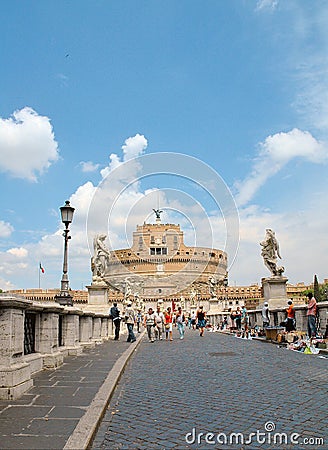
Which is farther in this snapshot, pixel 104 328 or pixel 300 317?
pixel 104 328

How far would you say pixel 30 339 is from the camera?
29.1 ft

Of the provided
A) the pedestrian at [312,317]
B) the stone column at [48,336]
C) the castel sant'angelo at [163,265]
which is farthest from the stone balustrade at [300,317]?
the castel sant'angelo at [163,265]

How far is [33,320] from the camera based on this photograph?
355 inches

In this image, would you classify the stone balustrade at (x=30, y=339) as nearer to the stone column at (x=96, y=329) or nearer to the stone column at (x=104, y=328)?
the stone column at (x=96, y=329)

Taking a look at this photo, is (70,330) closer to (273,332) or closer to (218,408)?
(218,408)

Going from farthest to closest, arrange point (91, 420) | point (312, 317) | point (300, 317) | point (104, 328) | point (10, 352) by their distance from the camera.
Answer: point (104, 328) < point (300, 317) < point (312, 317) < point (10, 352) < point (91, 420)

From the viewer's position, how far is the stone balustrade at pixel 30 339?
6.45 metres

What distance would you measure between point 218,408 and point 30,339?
13.2 ft

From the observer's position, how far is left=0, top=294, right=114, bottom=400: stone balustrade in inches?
254

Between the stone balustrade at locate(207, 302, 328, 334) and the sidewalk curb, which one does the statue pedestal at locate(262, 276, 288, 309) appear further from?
the sidewalk curb

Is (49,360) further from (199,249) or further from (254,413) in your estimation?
(199,249)

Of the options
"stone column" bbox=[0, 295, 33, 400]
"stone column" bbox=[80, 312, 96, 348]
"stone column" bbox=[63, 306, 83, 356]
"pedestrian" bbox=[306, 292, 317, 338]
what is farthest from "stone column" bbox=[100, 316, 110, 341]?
"stone column" bbox=[0, 295, 33, 400]

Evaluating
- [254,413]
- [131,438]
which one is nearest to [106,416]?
[131,438]

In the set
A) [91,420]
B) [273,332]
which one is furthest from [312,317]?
[91,420]
